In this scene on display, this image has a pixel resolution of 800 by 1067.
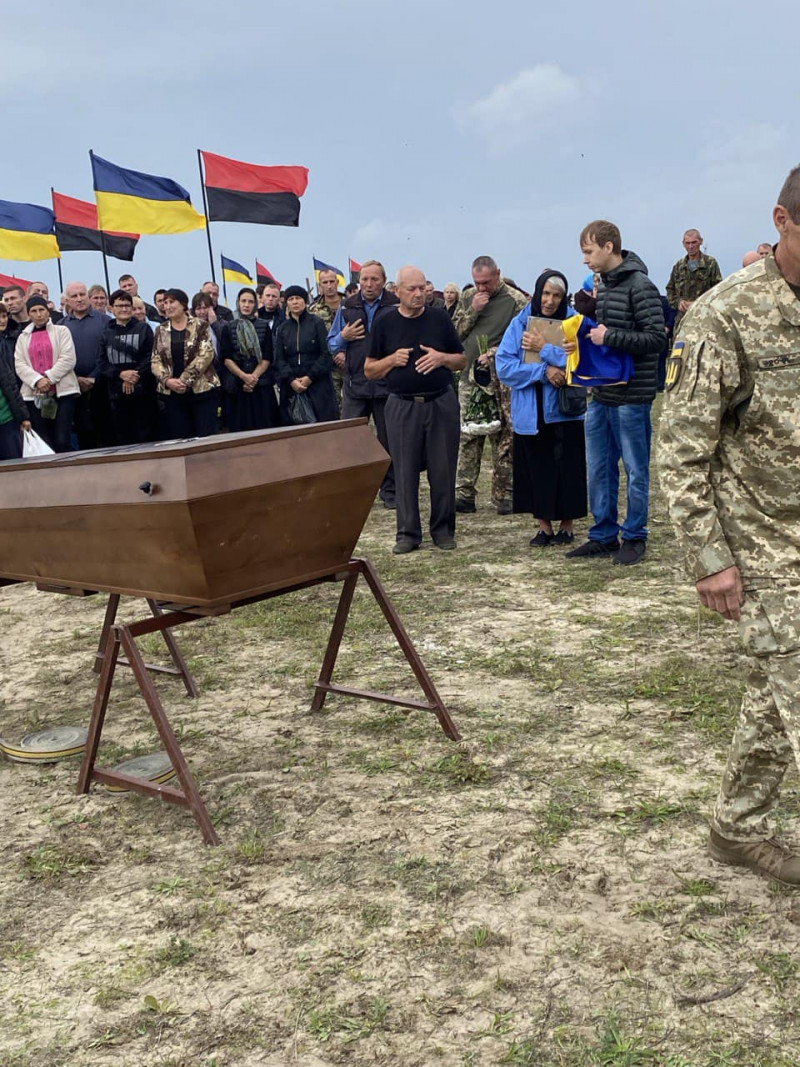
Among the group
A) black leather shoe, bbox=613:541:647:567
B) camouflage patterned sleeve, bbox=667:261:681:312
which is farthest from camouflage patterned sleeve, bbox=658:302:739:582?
camouflage patterned sleeve, bbox=667:261:681:312

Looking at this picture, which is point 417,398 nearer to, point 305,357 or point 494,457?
point 494,457

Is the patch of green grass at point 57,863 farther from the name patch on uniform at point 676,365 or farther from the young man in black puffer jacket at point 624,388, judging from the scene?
the young man in black puffer jacket at point 624,388

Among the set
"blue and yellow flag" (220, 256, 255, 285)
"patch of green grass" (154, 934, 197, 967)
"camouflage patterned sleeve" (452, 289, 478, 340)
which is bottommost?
"patch of green grass" (154, 934, 197, 967)

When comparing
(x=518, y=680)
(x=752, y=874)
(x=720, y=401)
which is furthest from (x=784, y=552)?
(x=518, y=680)

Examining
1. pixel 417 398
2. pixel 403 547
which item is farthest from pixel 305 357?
pixel 403 547

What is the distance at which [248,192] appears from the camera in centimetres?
1461

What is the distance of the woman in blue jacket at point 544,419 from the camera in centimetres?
734

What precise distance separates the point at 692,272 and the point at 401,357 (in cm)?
935

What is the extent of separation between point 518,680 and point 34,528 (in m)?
2.19

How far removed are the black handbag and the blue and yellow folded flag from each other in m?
0.54

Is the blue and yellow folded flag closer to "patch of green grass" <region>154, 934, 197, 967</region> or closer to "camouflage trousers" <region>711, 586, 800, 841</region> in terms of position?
"camouflage trousers" <region>711, 586, 800, 841</region>

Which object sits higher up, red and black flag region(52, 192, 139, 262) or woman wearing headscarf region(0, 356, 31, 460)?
red and black flag region(52, 192, 139, 262)

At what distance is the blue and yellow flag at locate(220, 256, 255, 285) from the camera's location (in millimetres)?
24016

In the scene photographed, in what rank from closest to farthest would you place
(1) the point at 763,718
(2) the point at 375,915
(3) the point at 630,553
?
1. (1) the point at 763,718
2. (2) the point at 375,915
3. (3) the point at 630,553
